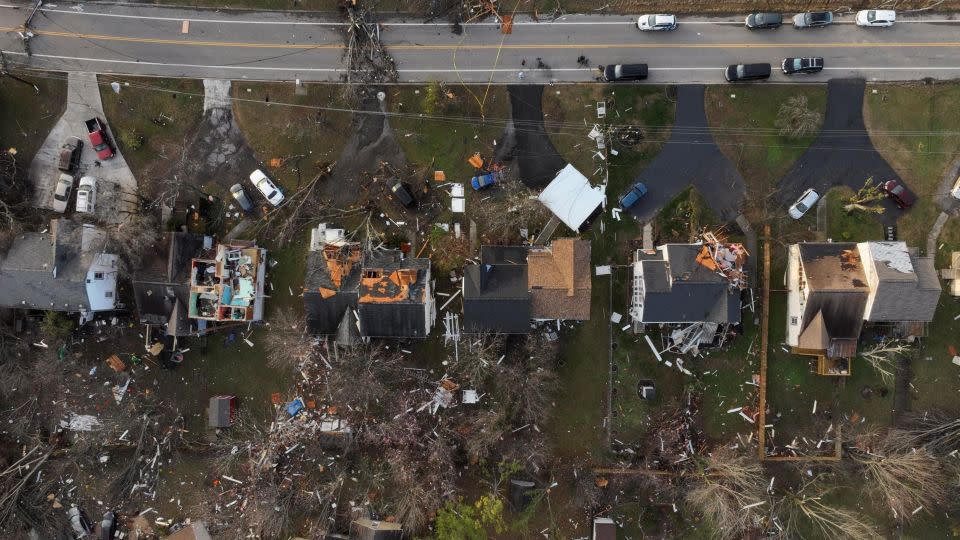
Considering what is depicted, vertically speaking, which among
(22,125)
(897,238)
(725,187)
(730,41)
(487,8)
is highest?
(487,8)

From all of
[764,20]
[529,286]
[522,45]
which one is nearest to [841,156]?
[764,20]

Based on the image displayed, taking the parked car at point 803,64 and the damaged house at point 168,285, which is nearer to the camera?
the damaged house at point 168,285

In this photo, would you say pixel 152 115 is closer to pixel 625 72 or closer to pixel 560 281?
pixel 560 281

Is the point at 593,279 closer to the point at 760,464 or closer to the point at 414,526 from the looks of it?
the point at 760,464

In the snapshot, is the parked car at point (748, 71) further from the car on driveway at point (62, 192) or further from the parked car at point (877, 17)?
the car on driveway at point (62, 192)

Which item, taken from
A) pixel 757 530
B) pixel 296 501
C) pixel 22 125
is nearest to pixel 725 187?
pixel 757 530

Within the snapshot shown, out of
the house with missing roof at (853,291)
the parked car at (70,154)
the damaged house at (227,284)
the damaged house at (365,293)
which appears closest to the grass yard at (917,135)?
the house with missing roof at (853,291)
